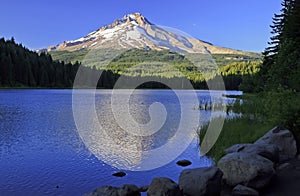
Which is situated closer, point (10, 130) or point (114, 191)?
point (114, 191)

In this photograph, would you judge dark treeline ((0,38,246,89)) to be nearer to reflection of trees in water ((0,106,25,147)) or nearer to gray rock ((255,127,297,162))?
reflection of trees in water ((0,106,25,147))

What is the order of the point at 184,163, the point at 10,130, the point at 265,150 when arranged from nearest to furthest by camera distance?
the point at 265,150 < the point at 184,163 < the point at 10,130

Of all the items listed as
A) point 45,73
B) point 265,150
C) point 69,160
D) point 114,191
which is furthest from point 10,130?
point 45,73

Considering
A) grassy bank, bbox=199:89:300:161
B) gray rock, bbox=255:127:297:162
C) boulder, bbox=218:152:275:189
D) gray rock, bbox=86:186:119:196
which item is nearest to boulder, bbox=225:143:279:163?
gray rock, bbox=255:127:297:162

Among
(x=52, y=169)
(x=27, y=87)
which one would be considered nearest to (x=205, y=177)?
(x=52, y=169)

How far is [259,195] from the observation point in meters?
9.29

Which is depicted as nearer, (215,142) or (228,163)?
(228,163)

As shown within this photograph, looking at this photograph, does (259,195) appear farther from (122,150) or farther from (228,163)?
(122,150)

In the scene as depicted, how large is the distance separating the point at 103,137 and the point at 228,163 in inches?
514

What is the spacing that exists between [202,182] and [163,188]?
1266 millimetres

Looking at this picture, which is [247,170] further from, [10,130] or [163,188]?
[10,130]

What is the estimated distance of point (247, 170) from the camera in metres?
9.82

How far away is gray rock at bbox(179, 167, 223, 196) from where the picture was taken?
9.23 meters

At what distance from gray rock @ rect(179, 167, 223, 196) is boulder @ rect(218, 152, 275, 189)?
0.65 metres
